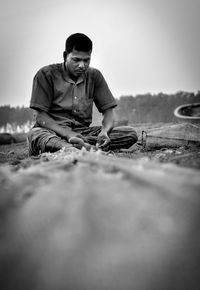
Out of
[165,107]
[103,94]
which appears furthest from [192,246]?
[165,107]

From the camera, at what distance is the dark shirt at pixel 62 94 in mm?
3209

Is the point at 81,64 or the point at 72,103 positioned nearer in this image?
the point at 81,64

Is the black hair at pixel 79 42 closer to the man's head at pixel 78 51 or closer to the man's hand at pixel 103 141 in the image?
the man's head at pixel 78 51

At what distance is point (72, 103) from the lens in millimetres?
3314

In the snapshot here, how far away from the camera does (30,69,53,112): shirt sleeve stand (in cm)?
316

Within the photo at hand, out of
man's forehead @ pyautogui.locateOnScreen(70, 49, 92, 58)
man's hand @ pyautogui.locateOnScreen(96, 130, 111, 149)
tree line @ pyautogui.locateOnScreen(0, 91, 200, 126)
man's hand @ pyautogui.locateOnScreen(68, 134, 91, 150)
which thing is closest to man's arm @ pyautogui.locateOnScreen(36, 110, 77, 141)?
man's hand @ pyautogui.locateOnScreen(68, 134, 91, 150)

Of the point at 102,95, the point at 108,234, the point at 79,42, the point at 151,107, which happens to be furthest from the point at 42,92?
the point at 151,107

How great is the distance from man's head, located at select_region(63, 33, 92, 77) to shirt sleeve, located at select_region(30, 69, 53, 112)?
0.35m

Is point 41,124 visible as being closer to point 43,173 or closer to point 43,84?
point 43,84

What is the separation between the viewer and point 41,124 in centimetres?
314

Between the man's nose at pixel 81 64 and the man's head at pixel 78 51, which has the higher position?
the man's head at pixel 78 51

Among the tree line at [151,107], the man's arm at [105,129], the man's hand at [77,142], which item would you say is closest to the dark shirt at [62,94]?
the man's arm at [105,129]

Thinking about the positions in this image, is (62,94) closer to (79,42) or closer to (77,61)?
(77,61)

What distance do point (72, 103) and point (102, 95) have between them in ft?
1.83
